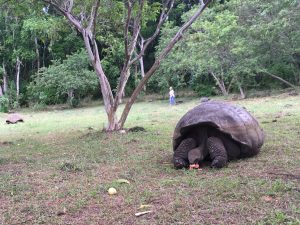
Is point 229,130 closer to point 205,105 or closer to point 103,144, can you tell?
point 205,105

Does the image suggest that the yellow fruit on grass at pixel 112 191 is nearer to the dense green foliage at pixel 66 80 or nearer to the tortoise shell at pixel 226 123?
the tortoise shell at pixel 226 123

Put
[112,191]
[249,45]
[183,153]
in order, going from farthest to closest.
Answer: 1. [249,45]
2. [183,153]
3. [112,191]

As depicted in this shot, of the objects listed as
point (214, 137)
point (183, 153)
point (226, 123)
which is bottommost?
point (183, 153)

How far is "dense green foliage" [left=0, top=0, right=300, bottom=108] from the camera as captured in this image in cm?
1903

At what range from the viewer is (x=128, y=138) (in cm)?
838

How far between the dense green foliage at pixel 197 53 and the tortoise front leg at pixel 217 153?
6631mm

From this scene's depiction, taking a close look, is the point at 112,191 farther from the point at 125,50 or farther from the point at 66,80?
the point at 66,80

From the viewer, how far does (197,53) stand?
74.9 feet

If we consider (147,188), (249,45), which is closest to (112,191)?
(147,188)

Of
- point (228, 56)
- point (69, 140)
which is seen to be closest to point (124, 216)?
point (69, 140)

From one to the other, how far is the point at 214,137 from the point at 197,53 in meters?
18.1

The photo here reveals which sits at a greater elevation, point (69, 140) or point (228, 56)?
point (228, 56)

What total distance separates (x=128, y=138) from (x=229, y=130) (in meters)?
3.51

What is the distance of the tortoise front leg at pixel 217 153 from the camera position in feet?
16.5
